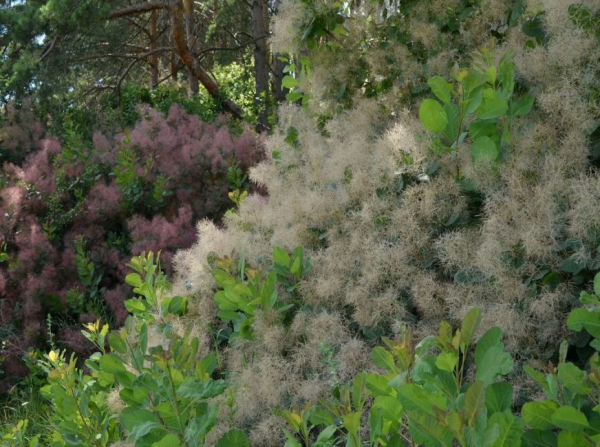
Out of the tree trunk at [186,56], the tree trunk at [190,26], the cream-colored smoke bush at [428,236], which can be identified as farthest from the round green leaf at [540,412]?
the tree trunk at [190,26]

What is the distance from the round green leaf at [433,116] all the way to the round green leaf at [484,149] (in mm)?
107

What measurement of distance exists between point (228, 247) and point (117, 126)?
4.78 metres

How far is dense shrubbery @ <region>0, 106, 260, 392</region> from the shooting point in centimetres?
426

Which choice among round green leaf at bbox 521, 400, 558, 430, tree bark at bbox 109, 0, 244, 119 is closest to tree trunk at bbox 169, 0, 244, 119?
tree bark at bbox 109, 0, 244, 119

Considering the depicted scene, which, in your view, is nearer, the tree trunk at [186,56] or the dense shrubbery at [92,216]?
the dense shrubbery at [92,216]

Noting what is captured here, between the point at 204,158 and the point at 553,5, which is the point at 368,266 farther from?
the point at 204,158

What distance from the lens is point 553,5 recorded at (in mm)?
2070

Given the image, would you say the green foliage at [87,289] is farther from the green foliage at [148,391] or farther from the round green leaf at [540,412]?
the round green leaf at [540,412]

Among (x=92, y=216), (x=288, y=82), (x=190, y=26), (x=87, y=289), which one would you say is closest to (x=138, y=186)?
(x=92, y=216)

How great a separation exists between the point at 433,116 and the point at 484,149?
0.17m

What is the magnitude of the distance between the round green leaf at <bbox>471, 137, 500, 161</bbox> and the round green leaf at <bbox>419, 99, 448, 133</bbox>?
107mm

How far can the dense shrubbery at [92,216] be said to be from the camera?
4262 millimetres

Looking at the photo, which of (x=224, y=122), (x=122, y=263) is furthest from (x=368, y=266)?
(x=224, y=122)

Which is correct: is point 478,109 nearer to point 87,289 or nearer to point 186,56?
point 87,289
